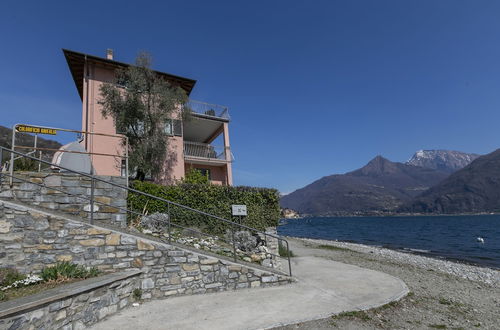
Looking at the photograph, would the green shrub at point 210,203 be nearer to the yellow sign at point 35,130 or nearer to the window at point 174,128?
the yellow sign at point 35,130

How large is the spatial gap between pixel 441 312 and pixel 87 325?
7.37 metres

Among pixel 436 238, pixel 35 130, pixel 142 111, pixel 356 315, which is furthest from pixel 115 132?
pixel 436 238

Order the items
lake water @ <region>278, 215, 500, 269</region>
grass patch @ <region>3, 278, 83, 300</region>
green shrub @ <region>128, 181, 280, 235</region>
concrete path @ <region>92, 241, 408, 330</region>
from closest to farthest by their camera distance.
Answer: grass patch @ <region>3, 278, 83, 300</region> → concrete path @ <region>92, 241, 408, 330</region> → green shrub @ <region>128, 181, 280, 235</region> → lake water @ <region>278, 215, 500, 269</region>

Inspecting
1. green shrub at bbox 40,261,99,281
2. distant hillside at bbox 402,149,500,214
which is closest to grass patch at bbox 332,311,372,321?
green shrub at bbox 40,261,99,281

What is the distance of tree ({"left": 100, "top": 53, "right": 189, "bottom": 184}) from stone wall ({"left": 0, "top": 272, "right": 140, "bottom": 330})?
9.21 metres

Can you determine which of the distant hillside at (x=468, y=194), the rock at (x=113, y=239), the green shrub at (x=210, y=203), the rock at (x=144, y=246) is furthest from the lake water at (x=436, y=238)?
the distant hillside at (x=468, y=194)

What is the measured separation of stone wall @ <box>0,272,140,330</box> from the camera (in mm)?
3421

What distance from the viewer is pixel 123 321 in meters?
4.67

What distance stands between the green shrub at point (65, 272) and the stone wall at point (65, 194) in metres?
1.85

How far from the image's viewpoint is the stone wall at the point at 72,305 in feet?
11.2

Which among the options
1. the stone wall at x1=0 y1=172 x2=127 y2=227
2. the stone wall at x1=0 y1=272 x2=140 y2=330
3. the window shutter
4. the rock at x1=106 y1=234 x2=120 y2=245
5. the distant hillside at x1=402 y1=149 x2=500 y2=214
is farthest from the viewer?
the distant hillside at x1=402 y1=149 x2=500 y2=214

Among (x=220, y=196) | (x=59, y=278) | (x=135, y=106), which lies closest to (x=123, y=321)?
(x=59, y=278)

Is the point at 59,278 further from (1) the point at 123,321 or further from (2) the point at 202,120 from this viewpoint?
(2) the point at 202,120

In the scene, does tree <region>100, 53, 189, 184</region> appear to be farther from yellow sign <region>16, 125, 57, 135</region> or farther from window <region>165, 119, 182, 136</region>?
yellow sign <region>16, 125, 57, 135</region>
